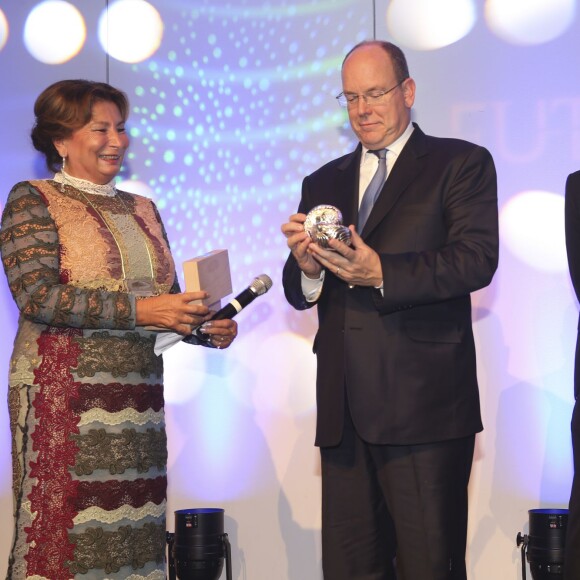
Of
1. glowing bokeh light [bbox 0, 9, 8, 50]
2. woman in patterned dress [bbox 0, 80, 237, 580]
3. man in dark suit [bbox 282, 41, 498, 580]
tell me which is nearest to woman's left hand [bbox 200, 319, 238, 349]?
woman in patterned dress [bbox 0, 80, 237, 580]

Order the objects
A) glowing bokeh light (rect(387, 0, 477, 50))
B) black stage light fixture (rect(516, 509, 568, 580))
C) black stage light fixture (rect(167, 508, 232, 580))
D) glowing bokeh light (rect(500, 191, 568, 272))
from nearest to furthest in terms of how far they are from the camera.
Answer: black stage light fixture (rect(516, 509, 568, 580)) < black stage light fixture (rect(167, 508, 232, 580)) < glowing bokeh light (rect(500, 191, 568, 272)) < glowing bokeh light (rect(387, 0, 477, 50))

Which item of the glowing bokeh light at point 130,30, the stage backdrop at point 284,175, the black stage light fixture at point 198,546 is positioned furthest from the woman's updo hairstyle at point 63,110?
the black stage light fixture at point 198,546

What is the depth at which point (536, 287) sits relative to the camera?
13.0 feet

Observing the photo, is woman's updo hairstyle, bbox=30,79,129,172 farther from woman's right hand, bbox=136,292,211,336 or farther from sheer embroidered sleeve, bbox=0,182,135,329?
woman's right hand, bbox=136,292,211,336

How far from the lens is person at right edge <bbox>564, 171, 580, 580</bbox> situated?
8.95 ft

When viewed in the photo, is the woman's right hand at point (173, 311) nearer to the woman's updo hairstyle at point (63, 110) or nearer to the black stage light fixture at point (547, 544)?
the woman's updo hairstyle at point (63, 110)

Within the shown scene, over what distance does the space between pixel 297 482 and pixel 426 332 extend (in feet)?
5.84

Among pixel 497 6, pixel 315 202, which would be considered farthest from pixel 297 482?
pixel 497 6

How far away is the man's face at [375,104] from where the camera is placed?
2.75 metres

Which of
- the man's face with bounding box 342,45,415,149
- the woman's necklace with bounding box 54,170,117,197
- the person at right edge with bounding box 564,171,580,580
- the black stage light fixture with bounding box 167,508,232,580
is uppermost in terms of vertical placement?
the man's face with bounding box 342,45,415,149

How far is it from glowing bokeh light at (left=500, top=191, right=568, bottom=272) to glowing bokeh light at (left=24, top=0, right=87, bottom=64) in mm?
2119

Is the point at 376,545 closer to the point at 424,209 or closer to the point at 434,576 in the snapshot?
the point at 434,576

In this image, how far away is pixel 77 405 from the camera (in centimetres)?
273

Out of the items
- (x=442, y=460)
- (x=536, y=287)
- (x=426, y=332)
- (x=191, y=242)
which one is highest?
(x=191, y=242)
